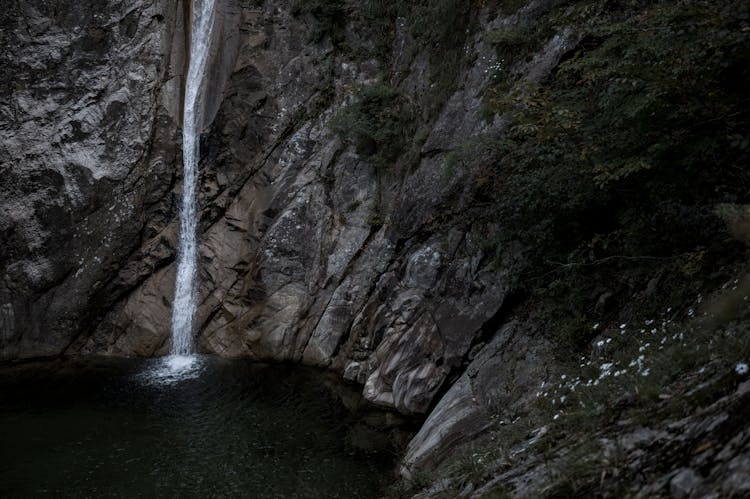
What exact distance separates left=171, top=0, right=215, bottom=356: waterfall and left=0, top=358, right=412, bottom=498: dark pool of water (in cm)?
144

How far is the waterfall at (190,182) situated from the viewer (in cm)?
1491

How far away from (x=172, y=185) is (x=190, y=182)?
516 mm

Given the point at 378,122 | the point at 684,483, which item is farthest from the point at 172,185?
the point at 684,483

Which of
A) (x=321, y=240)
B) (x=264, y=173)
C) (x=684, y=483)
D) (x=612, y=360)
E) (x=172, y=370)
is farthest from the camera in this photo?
(x=264, y=173)

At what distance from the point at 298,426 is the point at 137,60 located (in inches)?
451

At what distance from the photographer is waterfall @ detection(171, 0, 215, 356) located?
48.9ft

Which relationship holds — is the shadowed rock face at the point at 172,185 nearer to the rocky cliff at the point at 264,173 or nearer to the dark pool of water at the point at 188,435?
the rocky cliff at the point at 264,173

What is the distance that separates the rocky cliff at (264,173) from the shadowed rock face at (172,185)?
5 centimetres

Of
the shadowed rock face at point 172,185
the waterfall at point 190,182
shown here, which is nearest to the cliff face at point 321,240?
the shadowed rock face at point 172,185

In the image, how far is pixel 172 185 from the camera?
15797mm

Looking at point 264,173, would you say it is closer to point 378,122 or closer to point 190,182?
point 190,182

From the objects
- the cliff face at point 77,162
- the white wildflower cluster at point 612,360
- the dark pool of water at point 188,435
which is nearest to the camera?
the white wildflower cluster at point 612,360

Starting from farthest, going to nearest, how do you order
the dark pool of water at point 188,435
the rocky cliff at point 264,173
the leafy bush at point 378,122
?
the leafy bush at point 378,122 < the rocky cliff at point 264,173 < the dark pool of water at point 188,435

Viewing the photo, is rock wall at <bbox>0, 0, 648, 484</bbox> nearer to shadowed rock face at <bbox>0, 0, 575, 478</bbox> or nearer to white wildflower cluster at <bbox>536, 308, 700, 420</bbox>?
shadowed rock face at <bbox>0, 0, 575, 478</bbox>
